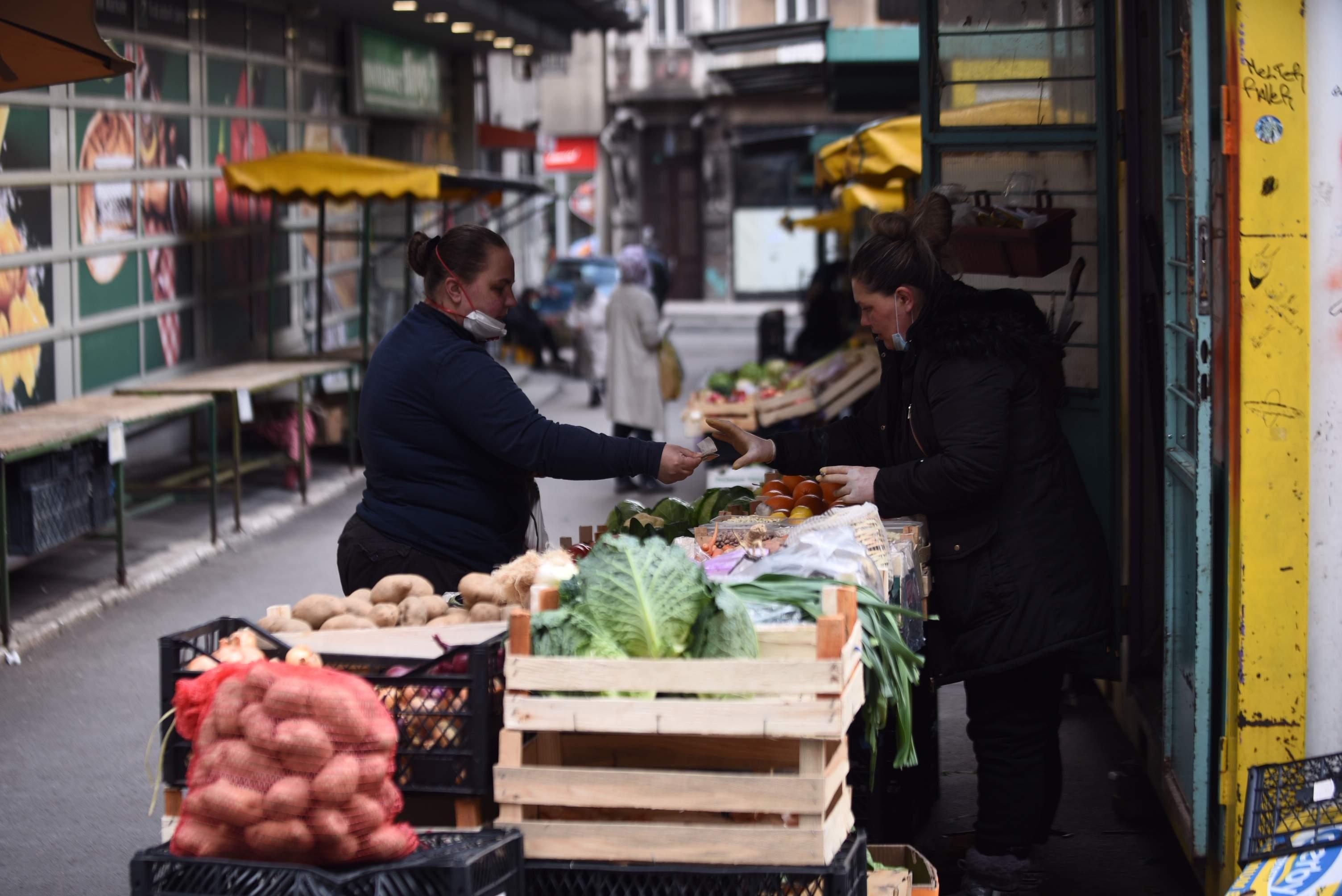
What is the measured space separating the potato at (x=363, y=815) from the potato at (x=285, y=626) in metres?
0.75

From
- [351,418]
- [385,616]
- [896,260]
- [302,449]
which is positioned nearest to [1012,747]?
[896,260]

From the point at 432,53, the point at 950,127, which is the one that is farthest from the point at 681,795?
the point at 432,53

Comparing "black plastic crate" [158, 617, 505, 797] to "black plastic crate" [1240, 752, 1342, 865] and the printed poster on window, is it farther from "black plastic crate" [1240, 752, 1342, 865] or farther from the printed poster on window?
the printed poster on window

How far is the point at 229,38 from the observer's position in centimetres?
1420

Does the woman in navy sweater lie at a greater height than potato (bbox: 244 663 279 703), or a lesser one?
greater

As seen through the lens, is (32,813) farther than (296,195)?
No

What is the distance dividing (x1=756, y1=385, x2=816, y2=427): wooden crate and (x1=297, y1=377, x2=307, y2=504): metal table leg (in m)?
3.73

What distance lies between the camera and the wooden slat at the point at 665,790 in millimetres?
2920

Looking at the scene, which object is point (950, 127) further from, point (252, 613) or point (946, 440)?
point (252, 613)

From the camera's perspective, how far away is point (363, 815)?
2758 mm

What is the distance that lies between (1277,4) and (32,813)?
Result: 4.88 m

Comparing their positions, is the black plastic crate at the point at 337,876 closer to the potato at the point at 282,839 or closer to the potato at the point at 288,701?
the potato at the point at 282,839

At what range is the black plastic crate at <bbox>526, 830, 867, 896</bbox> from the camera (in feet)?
9.65

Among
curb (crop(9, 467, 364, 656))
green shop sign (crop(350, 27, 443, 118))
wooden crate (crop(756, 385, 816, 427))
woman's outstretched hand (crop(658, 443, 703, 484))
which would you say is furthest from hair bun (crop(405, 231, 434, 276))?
green shop sign (crop(350, 27, 443, 118))
